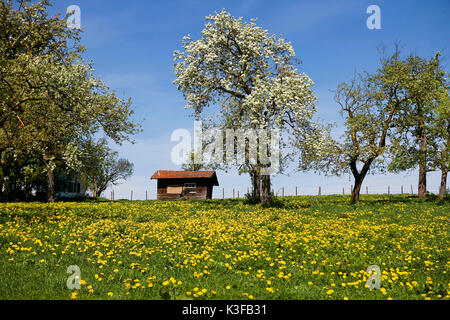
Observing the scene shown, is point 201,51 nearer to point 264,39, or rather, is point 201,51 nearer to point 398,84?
point 264,39

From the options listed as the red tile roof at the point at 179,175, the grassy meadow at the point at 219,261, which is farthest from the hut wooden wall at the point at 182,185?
the grassy meadow at the point at 219,261

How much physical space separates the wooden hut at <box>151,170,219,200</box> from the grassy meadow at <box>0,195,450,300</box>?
4096 centimetres

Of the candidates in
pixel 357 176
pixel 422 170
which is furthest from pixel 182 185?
pixel 422 170

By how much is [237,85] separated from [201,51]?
4.38 meters

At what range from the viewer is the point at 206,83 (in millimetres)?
32125

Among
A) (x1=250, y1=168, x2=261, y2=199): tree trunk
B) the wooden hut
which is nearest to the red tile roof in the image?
the wooden hut

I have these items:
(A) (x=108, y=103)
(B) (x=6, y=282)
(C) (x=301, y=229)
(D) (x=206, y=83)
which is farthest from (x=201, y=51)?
(B) (x=6, y=282)

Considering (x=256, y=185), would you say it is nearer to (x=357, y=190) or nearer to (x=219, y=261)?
(x=357, y=190)

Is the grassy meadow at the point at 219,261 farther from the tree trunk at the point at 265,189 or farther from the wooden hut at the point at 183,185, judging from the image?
the wooden hut at the point at 183,185

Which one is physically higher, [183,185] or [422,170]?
[422,170]

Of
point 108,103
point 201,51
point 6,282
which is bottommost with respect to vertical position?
point 6,282

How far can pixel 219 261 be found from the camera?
1095 centimetres

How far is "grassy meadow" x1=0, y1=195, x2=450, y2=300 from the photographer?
8.26 m

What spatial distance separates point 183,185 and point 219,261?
49412 mm
